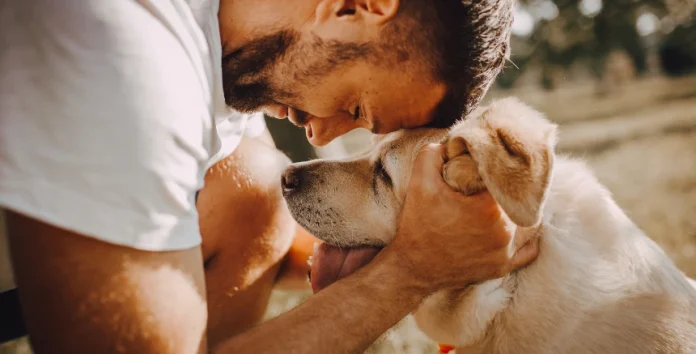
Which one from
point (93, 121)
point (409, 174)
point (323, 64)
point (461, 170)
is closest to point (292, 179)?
point (409, 174)

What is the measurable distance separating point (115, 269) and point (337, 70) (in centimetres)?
110

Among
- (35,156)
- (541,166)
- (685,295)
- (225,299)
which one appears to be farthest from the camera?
(225,299)

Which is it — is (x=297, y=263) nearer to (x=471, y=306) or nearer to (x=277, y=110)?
(x=277, y=110)

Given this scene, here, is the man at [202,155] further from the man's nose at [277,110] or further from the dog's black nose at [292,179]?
the dog's black nose at [292,179]

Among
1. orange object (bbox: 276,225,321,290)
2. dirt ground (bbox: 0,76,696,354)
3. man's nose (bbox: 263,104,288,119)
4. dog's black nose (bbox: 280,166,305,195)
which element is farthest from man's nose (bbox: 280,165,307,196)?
dirt ground (bbox: 0,76,696,354)

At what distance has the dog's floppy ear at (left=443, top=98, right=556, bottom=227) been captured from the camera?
1.72 meters

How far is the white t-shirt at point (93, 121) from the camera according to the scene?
135 centimetres

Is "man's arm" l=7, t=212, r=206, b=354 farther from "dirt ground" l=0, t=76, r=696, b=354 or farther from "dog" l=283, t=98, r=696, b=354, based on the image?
"dirt ground" l=0, t=76, r=696, b=354

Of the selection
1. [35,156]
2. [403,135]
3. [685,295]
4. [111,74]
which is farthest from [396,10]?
[685,295]

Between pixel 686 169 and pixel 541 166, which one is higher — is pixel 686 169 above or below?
below

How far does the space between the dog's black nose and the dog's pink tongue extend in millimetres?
327

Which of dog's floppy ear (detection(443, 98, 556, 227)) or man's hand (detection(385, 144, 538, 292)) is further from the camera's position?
man's hand (detection(385, 144, 538, 292))

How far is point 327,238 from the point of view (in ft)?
8.05

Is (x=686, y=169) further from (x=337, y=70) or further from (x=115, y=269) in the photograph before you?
(x=115, y=269)
